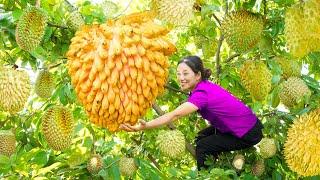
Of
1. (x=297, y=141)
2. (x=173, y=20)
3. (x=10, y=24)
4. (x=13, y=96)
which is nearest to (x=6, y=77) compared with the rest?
(x=13, y=96)

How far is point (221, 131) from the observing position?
452cm

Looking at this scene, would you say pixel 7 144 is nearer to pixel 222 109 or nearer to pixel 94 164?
pixel 94 164

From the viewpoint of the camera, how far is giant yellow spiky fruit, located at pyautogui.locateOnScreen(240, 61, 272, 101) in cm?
381

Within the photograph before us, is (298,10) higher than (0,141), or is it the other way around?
(298,10)

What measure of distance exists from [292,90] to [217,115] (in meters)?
0.56

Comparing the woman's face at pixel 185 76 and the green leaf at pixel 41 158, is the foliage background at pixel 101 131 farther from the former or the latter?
the woman's face at pixel 185 76

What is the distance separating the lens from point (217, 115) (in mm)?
4242

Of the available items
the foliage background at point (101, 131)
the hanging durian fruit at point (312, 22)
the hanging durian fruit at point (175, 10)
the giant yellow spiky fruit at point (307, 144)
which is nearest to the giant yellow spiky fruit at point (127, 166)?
the foliage background at point (101, 131)

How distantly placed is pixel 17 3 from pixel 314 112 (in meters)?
1.87

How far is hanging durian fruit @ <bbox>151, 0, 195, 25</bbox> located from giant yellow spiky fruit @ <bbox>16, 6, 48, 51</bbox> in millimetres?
586

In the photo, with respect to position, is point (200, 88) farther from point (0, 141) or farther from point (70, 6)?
point (0, 141)

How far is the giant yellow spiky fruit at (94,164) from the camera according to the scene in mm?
2992

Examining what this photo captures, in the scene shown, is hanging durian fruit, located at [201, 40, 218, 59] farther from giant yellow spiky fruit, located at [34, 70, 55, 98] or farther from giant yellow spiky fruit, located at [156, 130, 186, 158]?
giant yellow spiky fruit, located at [34, 70, 55, 98]

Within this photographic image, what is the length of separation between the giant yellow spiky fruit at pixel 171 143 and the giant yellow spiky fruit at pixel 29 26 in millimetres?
1530
